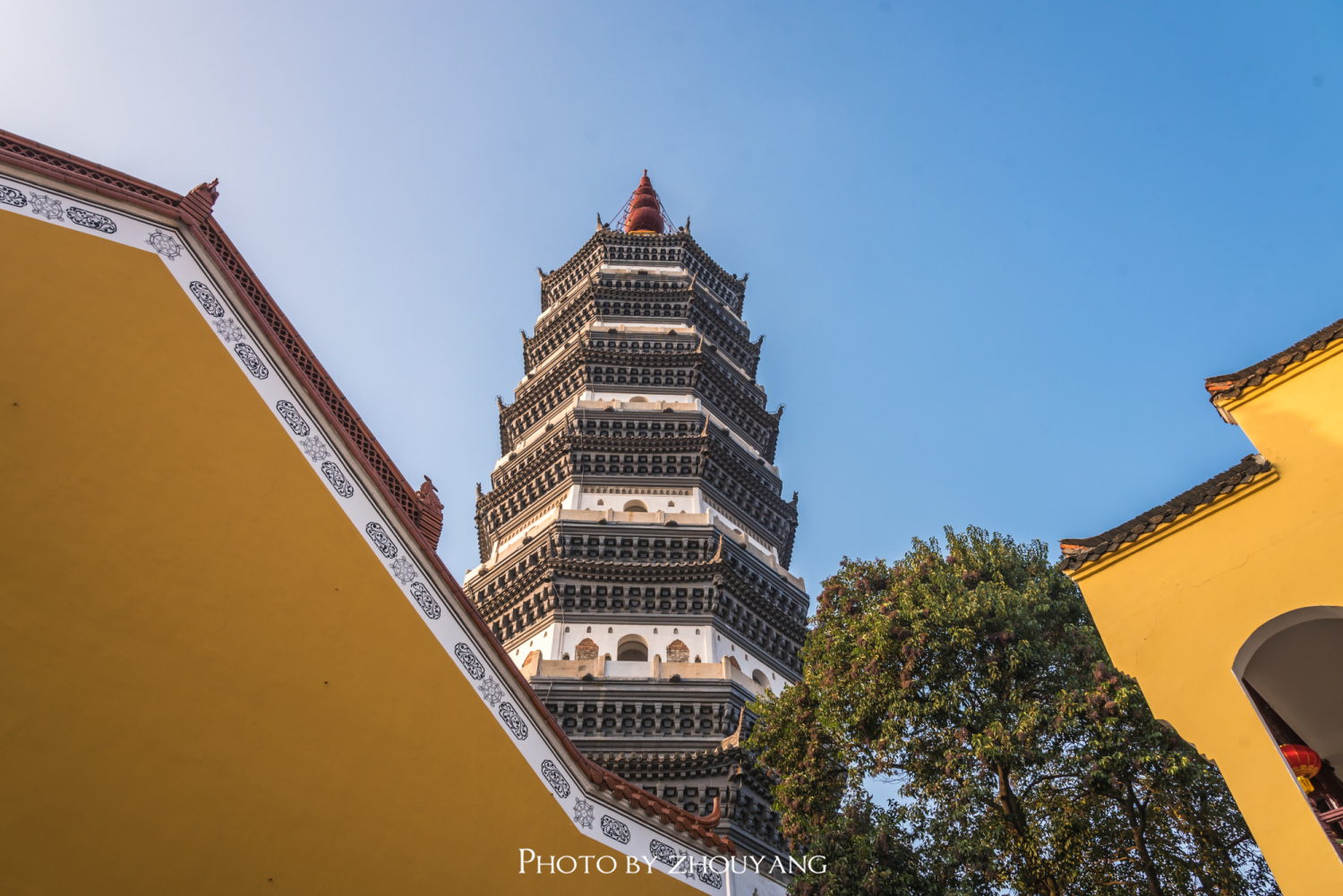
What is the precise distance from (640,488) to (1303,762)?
18338 mm

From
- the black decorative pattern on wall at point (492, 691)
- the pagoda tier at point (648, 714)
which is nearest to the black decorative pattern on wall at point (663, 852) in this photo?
the black decorative pattern on wall at point (492, 691)

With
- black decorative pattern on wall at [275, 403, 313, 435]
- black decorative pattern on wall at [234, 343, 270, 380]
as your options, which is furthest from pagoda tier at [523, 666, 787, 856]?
black decorative pattern on wall at [234, 343, 270, 380]

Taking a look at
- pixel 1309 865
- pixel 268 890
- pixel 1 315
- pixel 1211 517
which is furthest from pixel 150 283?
Answer: pixel 1309 865

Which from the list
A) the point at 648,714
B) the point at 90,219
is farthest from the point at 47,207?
the point at 648,714

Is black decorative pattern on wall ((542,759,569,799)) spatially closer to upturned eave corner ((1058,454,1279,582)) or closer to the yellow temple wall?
the yellow temple wall

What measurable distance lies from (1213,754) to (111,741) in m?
9.12

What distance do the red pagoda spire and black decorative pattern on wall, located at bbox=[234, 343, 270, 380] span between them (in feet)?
99.1

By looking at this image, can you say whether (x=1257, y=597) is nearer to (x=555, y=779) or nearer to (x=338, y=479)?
(x=555, y=779)

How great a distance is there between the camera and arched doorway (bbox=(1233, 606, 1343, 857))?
29.4ft

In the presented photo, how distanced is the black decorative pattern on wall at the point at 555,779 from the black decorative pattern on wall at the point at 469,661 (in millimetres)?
1094

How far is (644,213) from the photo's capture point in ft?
130

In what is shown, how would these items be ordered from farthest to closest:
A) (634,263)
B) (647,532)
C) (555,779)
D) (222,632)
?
(634,263), (647,532), (555,779), (222,632)

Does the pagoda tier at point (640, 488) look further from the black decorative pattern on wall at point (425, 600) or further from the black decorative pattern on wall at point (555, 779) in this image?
the black decorative pattern on wall at point (425, 600)

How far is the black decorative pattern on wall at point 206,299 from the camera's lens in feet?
29.6
